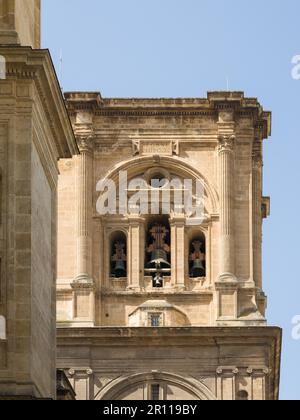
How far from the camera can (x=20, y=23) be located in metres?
70.6

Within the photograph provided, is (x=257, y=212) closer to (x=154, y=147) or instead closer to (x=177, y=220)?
(x=177, y=220)

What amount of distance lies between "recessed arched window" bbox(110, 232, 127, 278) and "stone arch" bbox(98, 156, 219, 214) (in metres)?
2.59

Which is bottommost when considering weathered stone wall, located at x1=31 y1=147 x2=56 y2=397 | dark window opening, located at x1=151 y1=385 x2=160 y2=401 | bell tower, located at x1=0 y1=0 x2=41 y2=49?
dark window opening, located at x1=151 y1=385 x2=160 y2=401

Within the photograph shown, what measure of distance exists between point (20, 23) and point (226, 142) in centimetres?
4957

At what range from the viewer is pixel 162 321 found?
116562 mm

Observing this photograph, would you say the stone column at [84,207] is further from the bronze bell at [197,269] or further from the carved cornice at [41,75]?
the carved cornice at [41,75]

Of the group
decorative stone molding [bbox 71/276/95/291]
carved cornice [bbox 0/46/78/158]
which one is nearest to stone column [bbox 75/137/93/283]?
decorative stone molding [bbox 71/276/95/291]

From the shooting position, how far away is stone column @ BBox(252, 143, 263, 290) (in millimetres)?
118188

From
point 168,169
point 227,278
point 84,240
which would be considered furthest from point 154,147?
point 227,278

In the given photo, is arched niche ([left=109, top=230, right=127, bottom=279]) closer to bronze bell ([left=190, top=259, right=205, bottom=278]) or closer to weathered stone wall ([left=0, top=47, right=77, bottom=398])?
bronze bell ([left=190, top=259, right=205, bottom=278])

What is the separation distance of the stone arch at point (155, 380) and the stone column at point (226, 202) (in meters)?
6.09

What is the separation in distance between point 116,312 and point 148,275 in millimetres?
2323
